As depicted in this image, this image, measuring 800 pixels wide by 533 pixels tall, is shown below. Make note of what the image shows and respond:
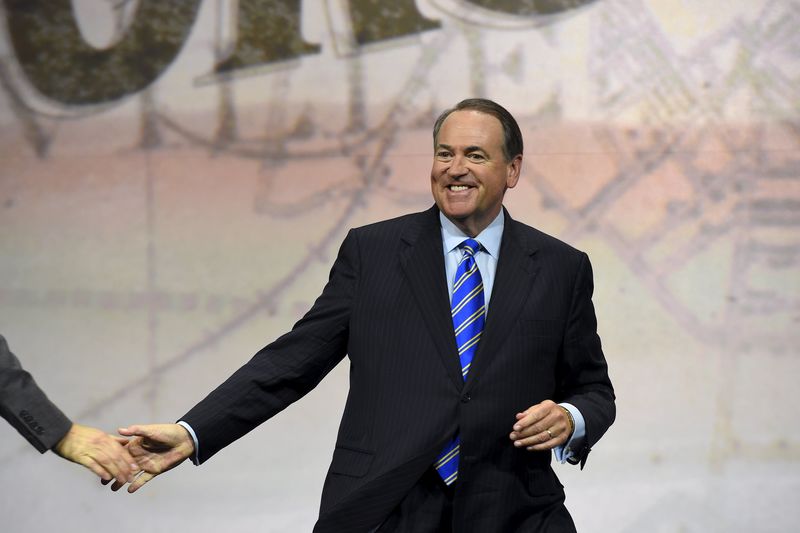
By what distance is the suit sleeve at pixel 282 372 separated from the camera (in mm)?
2023

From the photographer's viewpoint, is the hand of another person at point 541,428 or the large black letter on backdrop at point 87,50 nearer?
the hand of another person at point 541,428

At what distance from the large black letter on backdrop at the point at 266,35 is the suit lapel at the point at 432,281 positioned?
1.28 metres

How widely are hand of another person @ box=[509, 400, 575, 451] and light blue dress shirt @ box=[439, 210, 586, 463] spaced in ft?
0.31

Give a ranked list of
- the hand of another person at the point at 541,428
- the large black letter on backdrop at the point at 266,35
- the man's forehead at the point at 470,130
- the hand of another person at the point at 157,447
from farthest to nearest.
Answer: the large black letter on backdrop at the point at 266,35, the man's forehead at the point at 470,130, the hand of another person at the point at 157,447, the hand of another person at the point at 541,428

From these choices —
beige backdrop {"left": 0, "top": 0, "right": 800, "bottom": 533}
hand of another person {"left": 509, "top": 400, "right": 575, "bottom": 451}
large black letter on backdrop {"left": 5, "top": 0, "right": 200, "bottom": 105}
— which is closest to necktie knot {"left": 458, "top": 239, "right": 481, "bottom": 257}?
hand of another person {"left": 509, "top": 400, "right": 575, "bottom": 451}

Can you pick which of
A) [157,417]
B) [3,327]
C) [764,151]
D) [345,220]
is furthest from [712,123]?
[3,327]

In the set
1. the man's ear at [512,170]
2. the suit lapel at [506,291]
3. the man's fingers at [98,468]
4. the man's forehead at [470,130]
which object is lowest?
the man's fingers at [98,468]

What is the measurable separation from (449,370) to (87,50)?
6.12 ft

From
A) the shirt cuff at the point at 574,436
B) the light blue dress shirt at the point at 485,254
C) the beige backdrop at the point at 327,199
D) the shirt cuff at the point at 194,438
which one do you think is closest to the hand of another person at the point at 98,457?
the shirt cuff at the point at 194,438

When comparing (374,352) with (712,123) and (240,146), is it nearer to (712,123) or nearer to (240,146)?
(240,146)

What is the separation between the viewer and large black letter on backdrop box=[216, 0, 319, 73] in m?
3.22

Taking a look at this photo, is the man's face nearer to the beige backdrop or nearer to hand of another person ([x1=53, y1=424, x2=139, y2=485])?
hand of another person ([x1=53, y1=424, x2=139, y2=485])

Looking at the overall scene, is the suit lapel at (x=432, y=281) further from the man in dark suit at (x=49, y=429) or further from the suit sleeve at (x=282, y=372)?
the man in dark suit at (x=49, y=429)

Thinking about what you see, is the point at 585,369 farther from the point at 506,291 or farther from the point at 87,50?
the point at 87,50
